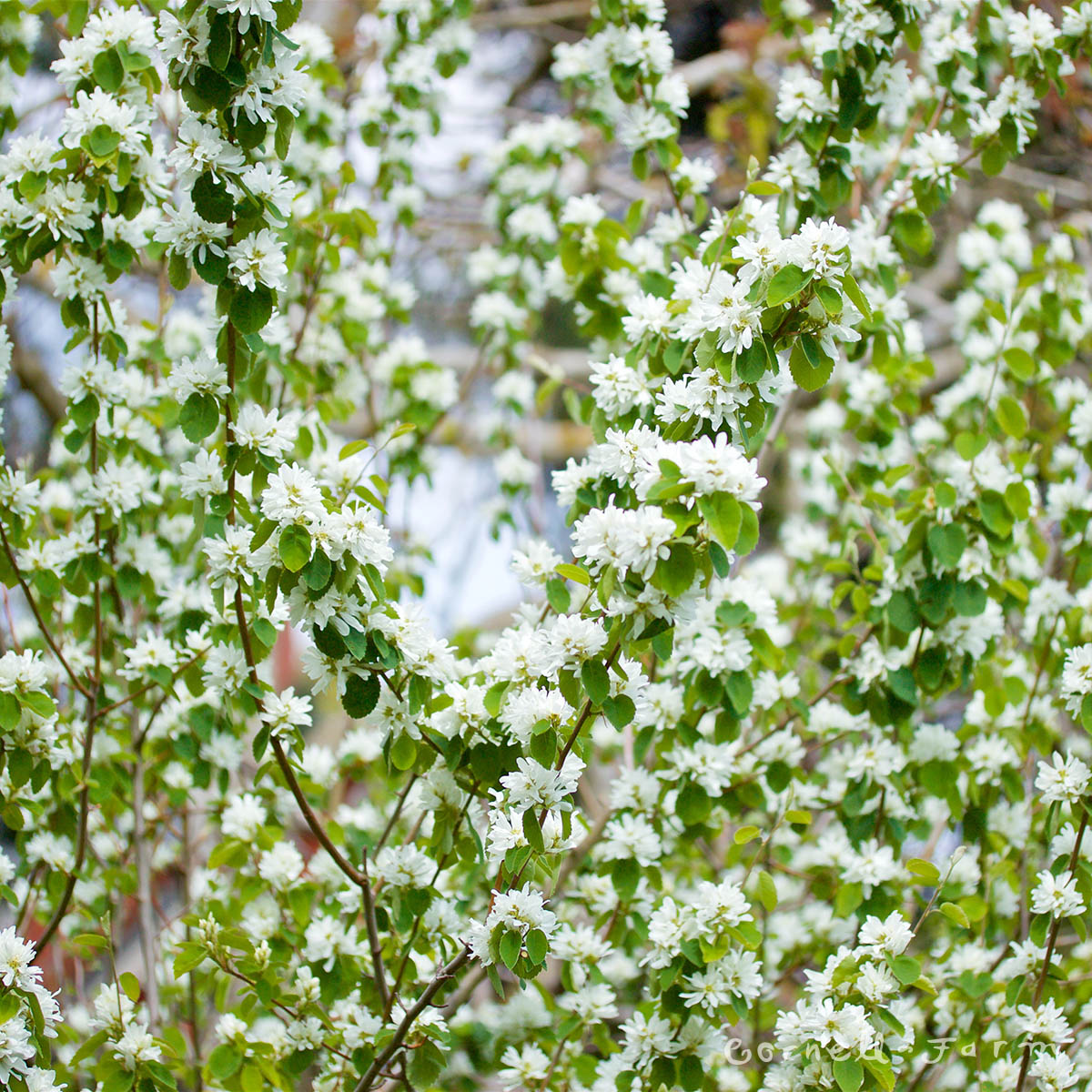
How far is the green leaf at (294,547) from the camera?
1483 mm

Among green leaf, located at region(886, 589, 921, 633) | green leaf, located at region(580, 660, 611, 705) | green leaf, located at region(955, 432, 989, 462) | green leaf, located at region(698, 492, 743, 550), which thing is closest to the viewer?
green leaf, located at region(698, 492, 743, 550)

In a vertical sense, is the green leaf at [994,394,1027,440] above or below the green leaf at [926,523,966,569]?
above

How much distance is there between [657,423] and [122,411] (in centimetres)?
130

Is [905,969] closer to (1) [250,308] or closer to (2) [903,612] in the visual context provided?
(2) [903,612]

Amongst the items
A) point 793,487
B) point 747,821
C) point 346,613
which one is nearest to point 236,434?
point 346,613

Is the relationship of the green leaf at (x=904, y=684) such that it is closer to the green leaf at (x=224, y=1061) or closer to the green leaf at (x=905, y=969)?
the green leaf at (x=905, y=969)

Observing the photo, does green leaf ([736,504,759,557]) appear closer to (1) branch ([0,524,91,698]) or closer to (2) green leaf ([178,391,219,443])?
(2) green leaf ([178,391,219,443])

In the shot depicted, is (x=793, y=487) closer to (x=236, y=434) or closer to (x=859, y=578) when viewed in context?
(x=859, y=578)

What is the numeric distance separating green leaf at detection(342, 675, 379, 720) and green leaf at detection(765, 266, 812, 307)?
2.72 ft

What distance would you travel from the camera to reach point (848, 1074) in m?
1.57

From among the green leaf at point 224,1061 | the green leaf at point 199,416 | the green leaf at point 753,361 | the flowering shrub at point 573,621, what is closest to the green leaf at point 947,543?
the flowering shrub at point 573,621

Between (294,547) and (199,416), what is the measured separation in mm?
409

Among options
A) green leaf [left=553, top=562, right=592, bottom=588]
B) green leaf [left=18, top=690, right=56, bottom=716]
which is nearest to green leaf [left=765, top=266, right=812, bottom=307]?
green leaf [left=553, top=562, right=592, bottom=588]

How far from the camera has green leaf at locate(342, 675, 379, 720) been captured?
1607 mm
